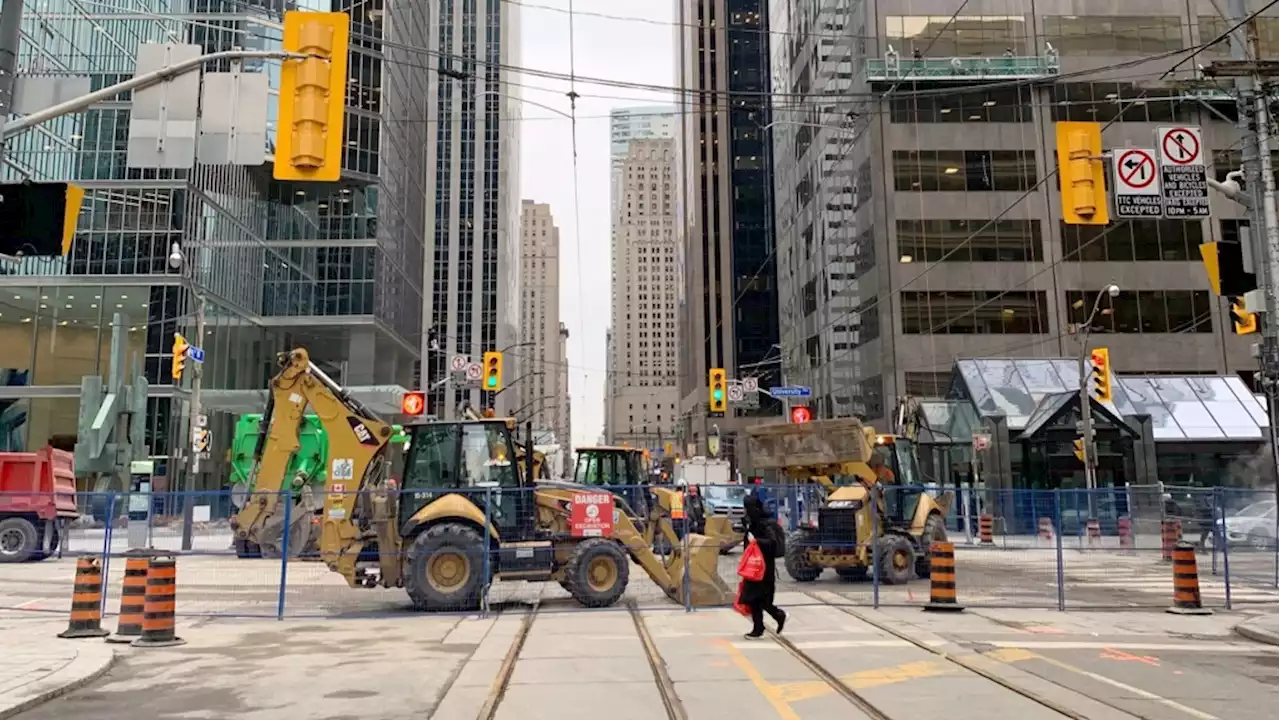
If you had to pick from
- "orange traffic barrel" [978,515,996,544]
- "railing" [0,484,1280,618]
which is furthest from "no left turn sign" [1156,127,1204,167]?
"orange traffic barrel" [978,515,996,544]

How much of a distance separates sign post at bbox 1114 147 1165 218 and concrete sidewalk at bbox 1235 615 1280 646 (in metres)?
5.91

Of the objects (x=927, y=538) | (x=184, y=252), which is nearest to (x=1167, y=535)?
(x=927, y=538)

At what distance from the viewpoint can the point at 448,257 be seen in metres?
132

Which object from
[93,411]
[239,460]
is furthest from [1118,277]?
[93,411]

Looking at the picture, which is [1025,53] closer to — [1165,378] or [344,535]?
[1165,378]

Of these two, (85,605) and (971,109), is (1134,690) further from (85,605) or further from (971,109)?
(971,109)

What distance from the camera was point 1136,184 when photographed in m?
14.1

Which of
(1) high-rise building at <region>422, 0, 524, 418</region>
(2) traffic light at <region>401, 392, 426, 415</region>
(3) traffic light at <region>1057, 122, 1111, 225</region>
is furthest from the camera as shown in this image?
(1) high-rise building at <region>422, 0, 524, 418</region>

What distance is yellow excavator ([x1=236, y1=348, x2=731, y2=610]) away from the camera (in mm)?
13539

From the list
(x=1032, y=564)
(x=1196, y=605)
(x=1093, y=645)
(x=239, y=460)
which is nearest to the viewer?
(x=1093, y=645)

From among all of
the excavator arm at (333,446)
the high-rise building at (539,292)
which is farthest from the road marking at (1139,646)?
the high-rise building at (539,292)

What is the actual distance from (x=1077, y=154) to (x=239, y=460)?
81.2 feet

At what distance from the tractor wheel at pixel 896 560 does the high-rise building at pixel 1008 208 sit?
2836cm

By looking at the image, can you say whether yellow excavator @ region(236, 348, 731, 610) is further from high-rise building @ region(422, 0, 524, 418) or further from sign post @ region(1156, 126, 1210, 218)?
high-rise building @ region(422, 0, 524, 418)
